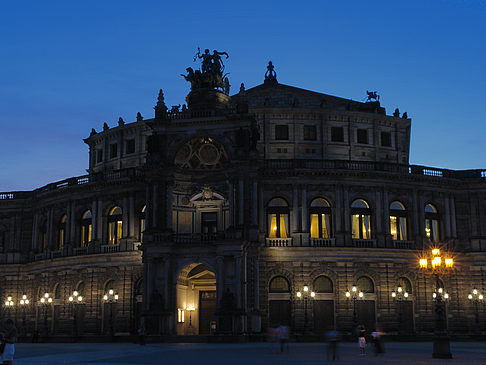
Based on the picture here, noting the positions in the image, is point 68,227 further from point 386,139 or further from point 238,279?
point 386,139

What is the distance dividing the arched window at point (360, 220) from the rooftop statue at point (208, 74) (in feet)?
54.7

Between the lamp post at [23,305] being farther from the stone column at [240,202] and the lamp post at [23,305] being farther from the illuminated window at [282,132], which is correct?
the illuminated window at [282,132]

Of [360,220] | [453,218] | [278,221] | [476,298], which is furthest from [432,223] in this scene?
[278,221]

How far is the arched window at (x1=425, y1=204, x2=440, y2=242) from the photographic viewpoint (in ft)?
207

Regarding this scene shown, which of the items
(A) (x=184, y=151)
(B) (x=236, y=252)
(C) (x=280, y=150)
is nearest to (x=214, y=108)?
(A) (x=184, y=151)

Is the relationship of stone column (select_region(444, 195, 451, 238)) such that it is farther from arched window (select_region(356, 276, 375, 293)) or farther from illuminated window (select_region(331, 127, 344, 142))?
illuminated window (select_region(331, 127, 344, 142))

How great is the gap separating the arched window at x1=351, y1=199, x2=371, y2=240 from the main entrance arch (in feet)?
44.2

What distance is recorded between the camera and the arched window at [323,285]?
192 feet

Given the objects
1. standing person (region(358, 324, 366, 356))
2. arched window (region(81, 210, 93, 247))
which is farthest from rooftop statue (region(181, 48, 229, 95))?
standing person (region(358, 324, 366, 356))

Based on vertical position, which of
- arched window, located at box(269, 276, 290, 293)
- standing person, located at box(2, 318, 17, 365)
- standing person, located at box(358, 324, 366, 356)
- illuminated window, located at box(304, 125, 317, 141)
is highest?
illuminated window, located at box(304, 125, 317, 141)

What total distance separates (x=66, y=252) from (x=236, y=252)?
21364 millimetres

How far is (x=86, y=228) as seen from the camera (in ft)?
220

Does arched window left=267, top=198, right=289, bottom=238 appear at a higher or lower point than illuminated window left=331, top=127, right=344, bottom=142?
lower

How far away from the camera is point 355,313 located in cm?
5709
